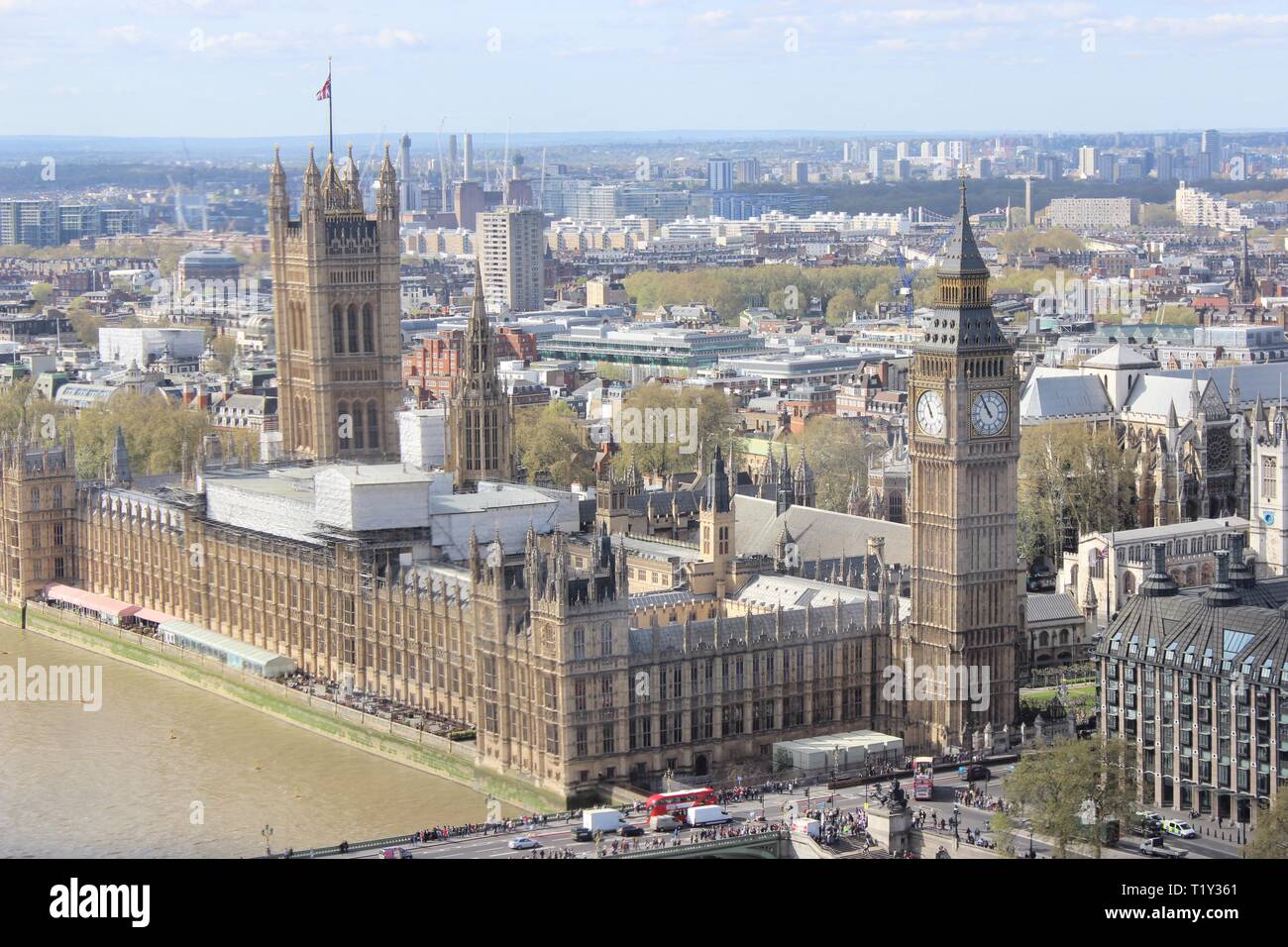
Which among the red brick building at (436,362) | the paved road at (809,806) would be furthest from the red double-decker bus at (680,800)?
the red brick building at (436,362)

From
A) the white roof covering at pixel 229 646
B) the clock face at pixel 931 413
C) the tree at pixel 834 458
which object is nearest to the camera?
the clock face at pixel 931 413

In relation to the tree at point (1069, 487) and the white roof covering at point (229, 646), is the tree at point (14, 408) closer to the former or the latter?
the white roof covering at point (229, 646)

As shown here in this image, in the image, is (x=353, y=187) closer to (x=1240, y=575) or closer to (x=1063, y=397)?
(x=1063, y=397)

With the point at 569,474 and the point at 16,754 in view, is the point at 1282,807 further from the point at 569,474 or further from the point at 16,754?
the point at 569,474

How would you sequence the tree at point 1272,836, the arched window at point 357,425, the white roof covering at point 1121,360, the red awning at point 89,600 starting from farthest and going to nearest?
the white roof covering at point 1121,360 → the arched window at point 357,425 → the red awning at point 89,600 → the tree at point 1272,836

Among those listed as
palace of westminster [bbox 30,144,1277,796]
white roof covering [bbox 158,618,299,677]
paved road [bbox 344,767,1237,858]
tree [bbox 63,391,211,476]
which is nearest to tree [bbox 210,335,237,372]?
tree [bbox 63,391,211,476]

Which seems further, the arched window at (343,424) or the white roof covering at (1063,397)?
the white roof covering at (1063,397)

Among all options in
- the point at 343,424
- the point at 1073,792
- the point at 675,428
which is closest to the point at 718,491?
the point at 1073,792

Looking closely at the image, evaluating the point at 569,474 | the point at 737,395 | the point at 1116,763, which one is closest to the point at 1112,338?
the point at 737,395
